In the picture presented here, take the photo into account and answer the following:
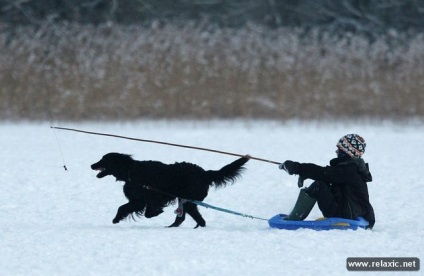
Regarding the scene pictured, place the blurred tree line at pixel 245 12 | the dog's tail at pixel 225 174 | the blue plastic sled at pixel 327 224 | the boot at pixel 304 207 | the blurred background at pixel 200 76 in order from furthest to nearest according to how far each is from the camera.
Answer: the blurred tree line at pixel 245 12
the blurred background at pixel 200 76
the dog's tail at pixel 225 174
the boot at pixel 304 207
the blue plastic sled at pixel 327 224

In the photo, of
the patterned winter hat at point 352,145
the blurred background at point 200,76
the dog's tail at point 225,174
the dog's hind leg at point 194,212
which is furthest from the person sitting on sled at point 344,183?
the blurred background at point 200,76

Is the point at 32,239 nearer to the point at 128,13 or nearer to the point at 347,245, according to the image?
the point at 347,245

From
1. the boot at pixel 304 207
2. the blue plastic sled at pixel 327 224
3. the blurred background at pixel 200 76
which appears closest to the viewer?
the blue plastic sled at pixel 327 224

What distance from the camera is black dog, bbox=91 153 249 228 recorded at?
7.16 metres

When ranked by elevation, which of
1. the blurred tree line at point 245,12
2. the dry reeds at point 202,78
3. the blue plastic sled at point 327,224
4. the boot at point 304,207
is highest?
the blurred tree line at point 245,12

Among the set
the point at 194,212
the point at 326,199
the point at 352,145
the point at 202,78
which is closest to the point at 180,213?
the point at 194,212

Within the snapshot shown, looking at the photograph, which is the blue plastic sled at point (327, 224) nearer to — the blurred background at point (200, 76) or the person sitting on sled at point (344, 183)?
the person sitting on sled at point (344, 183)

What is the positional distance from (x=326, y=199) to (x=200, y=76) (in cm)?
881

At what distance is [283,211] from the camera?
340 inches

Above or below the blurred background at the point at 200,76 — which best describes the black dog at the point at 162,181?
below

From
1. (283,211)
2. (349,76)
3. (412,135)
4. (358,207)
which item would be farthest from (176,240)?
(349,76)

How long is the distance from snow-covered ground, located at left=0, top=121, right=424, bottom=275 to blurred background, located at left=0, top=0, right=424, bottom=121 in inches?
14.0

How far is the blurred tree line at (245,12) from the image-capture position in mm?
24234

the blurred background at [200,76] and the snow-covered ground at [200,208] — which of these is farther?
the blurred background at [200,76]
